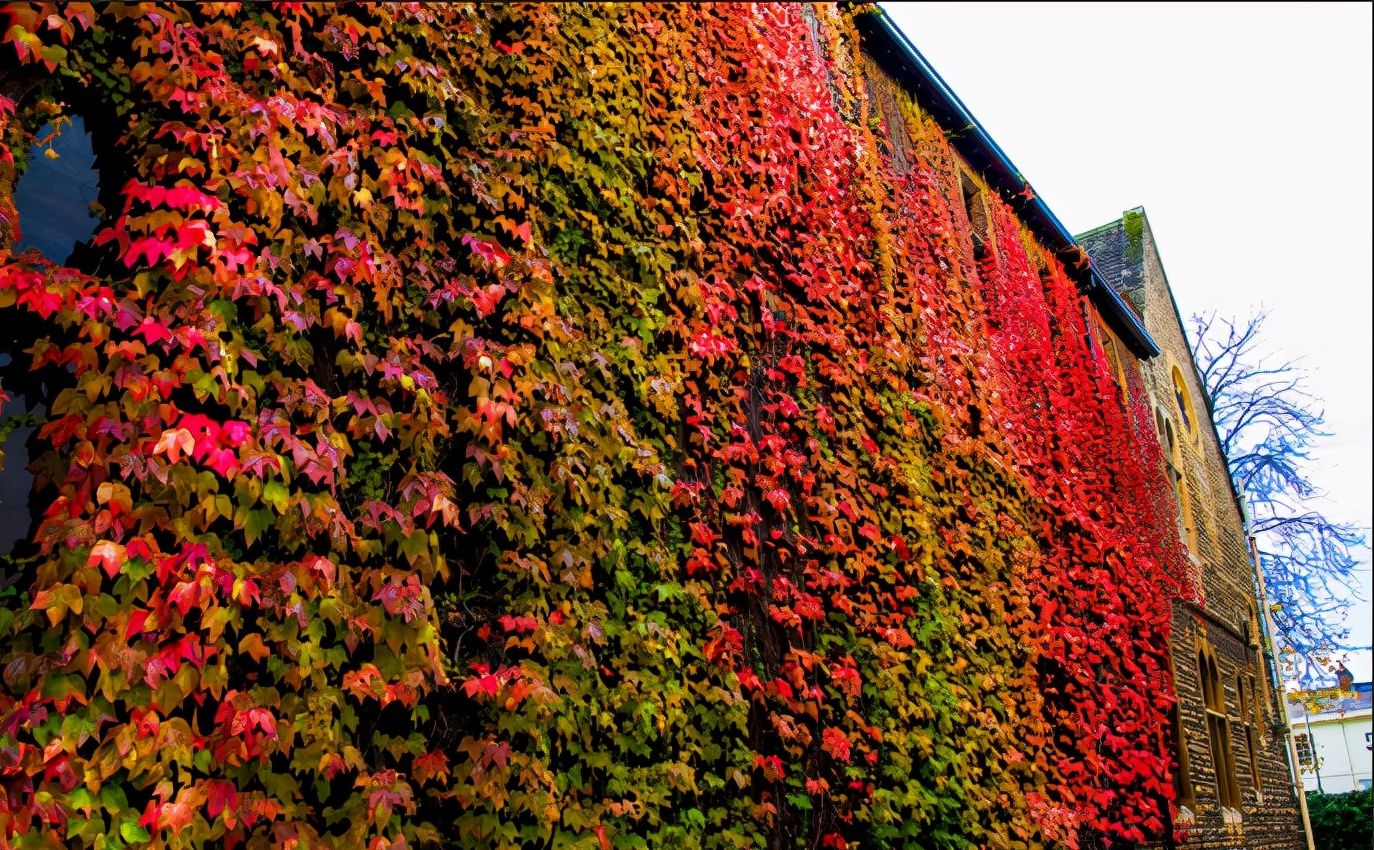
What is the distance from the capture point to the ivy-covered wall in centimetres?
319

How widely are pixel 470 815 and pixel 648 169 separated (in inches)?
154

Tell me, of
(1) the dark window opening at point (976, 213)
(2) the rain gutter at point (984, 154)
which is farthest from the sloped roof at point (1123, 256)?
(1) the dark window opening at point (976, 213)

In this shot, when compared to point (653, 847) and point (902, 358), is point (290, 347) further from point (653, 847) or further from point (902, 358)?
point (902, 358)

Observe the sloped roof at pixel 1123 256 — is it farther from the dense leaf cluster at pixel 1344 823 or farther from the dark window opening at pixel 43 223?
the dark window opening at pixel 43 223

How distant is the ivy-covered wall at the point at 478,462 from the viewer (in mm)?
3186

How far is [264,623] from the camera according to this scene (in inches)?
132

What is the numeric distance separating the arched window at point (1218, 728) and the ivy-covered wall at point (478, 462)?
358 inches

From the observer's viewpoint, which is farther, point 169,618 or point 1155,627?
point 1155,627

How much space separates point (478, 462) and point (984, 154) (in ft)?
33.4

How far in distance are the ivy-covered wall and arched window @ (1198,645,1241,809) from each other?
9.10m

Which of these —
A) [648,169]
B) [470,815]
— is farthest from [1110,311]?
[470,815]

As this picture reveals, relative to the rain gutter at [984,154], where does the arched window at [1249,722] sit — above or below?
below

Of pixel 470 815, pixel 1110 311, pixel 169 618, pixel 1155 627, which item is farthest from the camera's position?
pixel 1110 311

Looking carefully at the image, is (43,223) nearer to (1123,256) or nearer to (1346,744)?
(1123,256)
